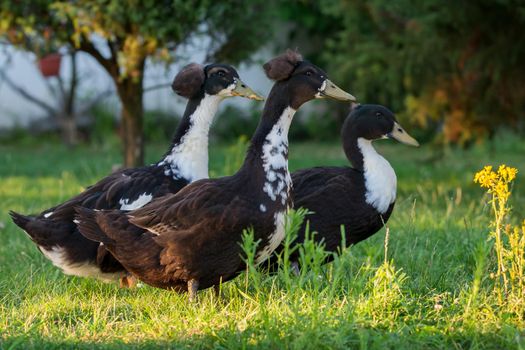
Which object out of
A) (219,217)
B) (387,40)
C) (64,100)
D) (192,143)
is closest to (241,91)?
(192,143)

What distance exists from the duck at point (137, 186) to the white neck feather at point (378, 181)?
77cm

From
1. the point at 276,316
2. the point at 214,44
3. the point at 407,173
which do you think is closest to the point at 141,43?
the point at 214,44

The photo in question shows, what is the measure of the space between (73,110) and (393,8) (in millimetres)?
7169

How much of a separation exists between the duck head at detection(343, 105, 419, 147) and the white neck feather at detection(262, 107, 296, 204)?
1137 mm

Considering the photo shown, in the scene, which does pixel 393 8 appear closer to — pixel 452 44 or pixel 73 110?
pixel 452 44

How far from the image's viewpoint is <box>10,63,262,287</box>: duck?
478 cm

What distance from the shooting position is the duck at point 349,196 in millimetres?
4953

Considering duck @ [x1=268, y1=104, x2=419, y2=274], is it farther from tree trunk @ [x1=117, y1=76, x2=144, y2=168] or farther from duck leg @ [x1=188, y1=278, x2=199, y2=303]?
tree trunk @ [x1=117, y1=76, x2=144, y2=168]

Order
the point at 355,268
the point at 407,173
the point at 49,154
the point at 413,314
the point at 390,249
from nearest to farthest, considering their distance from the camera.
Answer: the point at 413,314 < the point at 355,268 < the point at 390,249 < the point at 407,173 < the point at 49,154

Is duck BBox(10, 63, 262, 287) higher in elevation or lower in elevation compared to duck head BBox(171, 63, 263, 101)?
lower

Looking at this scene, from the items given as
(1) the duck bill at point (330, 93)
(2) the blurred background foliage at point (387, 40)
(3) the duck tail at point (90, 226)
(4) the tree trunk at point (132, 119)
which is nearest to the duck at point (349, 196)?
(1) the duck bill at point (330, 93)

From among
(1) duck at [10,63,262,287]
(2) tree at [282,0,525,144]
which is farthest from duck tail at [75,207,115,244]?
(2) tree at [282,0,525,144]

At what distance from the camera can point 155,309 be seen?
432cm

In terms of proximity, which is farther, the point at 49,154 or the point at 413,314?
the point at 49,154
